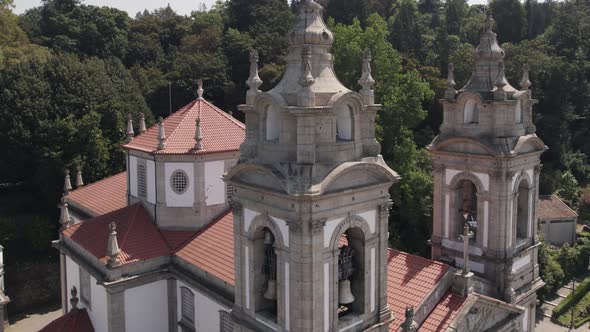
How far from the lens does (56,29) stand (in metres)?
55.1

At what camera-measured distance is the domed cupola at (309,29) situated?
422 inches

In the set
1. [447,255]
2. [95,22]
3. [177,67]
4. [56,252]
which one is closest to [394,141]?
[447,255]

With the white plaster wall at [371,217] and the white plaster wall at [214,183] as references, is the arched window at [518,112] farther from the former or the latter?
the white plaster wall at [214,183]

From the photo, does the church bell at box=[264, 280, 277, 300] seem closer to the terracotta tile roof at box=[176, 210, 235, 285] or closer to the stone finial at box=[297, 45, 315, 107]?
the terracotta tile roof at box=[176, 210, 235, 285]

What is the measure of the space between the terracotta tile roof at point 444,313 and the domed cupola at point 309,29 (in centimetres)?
736

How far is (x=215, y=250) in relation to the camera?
16531 millimetres

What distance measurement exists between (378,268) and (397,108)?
861 inches

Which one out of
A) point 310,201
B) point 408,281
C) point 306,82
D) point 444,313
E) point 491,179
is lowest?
point 444,313

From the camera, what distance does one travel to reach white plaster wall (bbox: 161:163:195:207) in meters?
18.4

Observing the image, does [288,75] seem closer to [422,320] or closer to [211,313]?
[422,320]

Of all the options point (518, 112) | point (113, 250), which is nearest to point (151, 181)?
point (113, 250)

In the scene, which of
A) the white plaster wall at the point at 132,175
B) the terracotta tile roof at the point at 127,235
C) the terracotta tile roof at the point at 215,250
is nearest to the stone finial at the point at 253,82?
the terracotta tile roof at the point at 215,250

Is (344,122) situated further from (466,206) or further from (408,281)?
(466,206)

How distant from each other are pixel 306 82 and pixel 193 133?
389 inches
